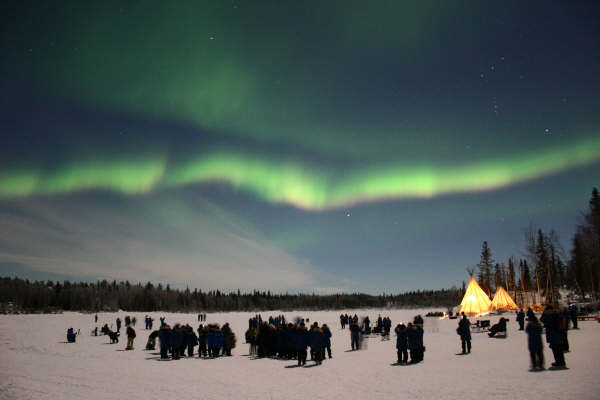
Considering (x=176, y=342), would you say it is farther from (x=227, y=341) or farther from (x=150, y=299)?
(x=150, y=299)

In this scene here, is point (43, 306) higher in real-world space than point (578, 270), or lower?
lower

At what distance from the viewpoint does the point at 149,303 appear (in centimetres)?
12925

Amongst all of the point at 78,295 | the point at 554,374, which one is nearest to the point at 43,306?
the point at 78,295

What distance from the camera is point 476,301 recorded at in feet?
147

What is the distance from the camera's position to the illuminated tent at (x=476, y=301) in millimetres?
44438

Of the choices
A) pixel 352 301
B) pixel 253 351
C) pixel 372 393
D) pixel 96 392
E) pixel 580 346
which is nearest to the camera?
pixel 372 393

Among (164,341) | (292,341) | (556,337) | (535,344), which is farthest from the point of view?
(164,341)

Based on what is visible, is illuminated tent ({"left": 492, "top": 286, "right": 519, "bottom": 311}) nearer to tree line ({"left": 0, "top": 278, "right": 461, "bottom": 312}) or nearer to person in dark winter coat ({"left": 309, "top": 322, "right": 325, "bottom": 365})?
person in dark winter coat ({"left": 309, "top": 322, "right": 325, "bottom": 365})

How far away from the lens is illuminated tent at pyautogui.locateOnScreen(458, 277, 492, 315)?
4444 centimetres

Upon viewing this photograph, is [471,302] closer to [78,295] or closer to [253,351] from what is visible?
[253,351]

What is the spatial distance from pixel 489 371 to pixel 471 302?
34757mm

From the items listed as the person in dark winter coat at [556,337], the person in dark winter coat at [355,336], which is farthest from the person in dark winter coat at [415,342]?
the person in dark winter coat at [355,336]

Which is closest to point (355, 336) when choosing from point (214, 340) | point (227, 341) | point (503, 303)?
point (227, 341)

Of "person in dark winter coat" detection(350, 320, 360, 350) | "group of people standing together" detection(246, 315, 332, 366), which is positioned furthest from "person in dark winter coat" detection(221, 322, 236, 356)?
"person in dark winter coat" detection(350, 320, 360, 350)
